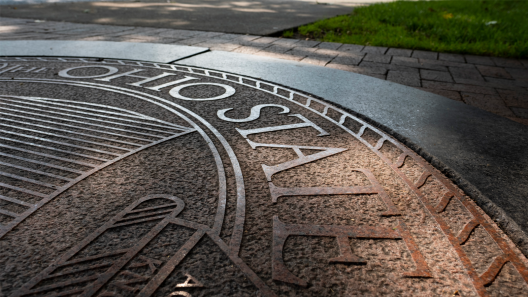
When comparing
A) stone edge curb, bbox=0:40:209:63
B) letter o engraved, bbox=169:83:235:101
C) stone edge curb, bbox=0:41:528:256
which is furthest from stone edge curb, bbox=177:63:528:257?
stone edge curb, bbox=0:40:209:63

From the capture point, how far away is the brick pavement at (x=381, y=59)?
2.94 meters

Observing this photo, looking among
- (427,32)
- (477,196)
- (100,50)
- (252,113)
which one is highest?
(427,32)

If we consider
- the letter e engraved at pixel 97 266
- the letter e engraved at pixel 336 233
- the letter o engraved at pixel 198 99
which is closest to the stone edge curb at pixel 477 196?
the letter e engraved at pixel 336 233

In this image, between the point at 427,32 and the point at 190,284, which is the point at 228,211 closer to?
the point at 190,284

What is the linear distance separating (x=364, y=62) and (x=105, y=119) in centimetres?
278

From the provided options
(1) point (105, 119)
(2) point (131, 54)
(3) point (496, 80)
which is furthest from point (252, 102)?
(3) point (496, 80)

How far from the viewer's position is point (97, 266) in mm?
1102

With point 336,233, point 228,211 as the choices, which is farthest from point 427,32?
point 228,211

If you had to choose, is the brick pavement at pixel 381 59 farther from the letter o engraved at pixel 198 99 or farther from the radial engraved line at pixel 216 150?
the radial engraved line at pixel 216 150

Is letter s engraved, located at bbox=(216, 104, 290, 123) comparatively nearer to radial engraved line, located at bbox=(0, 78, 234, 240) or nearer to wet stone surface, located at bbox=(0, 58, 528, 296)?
wet stone surface, located at bbox=(0, 58, 528, 296)

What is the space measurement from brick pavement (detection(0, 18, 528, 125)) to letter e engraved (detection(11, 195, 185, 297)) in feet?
8.51

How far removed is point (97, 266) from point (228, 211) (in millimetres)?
486

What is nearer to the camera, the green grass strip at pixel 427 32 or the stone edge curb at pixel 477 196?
the stone edge curb at pixel 477 196

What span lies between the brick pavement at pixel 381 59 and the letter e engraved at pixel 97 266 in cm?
259
